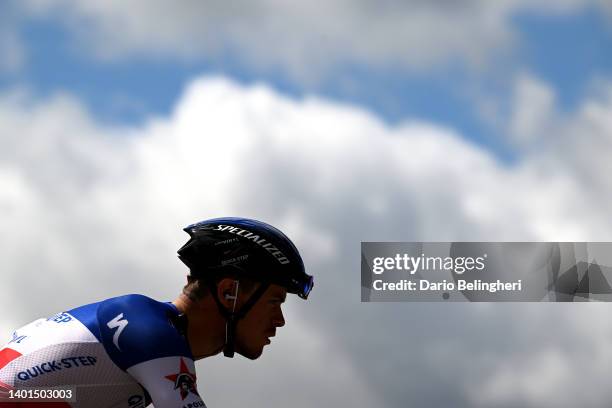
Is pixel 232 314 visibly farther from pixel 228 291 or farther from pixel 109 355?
pixel 109 355

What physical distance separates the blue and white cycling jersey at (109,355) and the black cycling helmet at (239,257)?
0.46 metres

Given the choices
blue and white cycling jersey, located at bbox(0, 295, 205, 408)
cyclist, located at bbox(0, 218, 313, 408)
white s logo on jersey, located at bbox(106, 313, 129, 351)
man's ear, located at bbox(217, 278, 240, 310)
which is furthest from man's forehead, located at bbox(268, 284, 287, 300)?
white s logo on jersey, located at bbox(106, 313, 129, 351)

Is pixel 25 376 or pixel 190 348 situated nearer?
pixel 25 376

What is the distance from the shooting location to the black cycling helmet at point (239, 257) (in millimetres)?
7426

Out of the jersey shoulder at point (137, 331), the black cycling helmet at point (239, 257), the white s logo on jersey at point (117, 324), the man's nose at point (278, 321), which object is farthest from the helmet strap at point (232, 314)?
the white s logo on jersey at point (117, 324)

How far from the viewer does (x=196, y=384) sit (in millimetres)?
6648

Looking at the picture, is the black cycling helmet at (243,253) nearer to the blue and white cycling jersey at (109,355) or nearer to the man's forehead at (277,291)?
the man's forehead at (277,291)

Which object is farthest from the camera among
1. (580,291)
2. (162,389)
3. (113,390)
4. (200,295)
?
(580,291)

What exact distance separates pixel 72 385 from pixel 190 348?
0.97 m

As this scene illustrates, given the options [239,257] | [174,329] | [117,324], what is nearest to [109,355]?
[117,324]

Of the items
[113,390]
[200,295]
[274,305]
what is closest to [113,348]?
[113,390]

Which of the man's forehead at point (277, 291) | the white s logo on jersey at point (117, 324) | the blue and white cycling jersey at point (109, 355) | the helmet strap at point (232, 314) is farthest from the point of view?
the man's forehead at point (277, 291)

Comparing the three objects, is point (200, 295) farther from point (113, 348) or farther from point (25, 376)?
point (25, 376)

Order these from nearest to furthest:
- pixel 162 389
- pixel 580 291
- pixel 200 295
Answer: pixel 162 389 < pixel 200 295 < pixel 580 291
